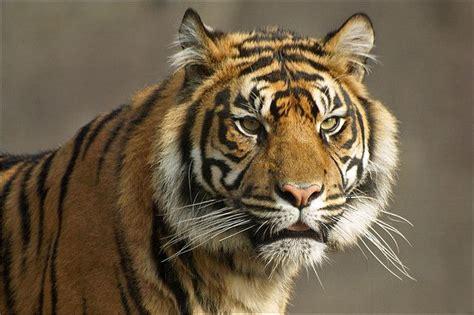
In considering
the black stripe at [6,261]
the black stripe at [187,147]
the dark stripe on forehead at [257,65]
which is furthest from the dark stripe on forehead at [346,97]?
the black stripe at [6,261]

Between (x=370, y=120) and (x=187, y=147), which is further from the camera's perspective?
(x=370, y=120)

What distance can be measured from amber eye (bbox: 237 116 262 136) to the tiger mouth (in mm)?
306

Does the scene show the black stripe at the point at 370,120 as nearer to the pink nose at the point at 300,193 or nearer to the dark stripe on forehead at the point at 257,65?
the dark stripe on forehead at the point at 257,65

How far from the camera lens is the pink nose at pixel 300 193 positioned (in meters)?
2.80

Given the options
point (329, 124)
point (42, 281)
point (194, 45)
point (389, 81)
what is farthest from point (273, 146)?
point (389, 81)

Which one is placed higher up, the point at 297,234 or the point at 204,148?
the point at 204,148

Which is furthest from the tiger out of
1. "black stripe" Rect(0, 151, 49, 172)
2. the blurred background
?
the blurred background

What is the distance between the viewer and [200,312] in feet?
10.1

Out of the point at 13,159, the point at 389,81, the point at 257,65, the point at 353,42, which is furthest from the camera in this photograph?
the point at 389,81

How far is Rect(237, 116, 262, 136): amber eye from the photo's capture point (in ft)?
9.77

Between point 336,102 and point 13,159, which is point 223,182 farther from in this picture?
point 13,159

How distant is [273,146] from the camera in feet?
9.55

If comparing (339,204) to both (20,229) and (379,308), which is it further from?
(379,308)

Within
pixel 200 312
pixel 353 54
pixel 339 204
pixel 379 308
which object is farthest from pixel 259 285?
pixel 379 308
